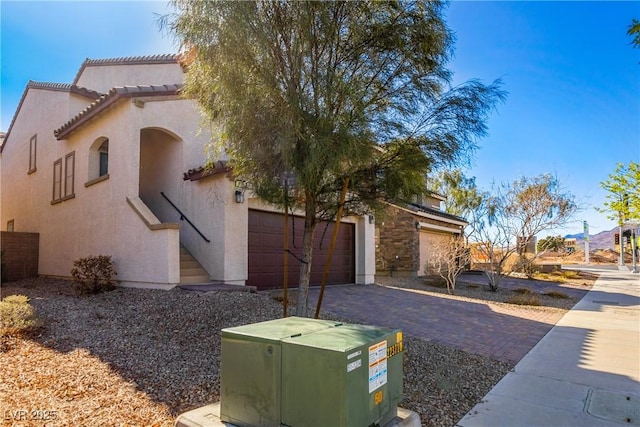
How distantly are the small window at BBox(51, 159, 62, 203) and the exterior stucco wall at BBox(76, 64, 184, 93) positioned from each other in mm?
3481

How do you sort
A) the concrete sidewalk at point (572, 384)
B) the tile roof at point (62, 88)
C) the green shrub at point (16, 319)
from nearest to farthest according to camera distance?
the concrete sidewalk at point (572, 384), the green shrub at point (16, 319), the tile roof at point (62, 88)

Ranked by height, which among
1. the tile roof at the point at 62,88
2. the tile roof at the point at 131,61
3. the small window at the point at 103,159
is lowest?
the small window at the point at 103,159

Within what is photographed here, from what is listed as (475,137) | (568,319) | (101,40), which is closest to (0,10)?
(101,40)

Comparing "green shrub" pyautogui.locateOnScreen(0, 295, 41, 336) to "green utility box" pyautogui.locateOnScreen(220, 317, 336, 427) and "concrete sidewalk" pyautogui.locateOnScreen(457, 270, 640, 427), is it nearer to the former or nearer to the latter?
"green utility box" pyautogui.locateOnScreen(220, 317, 336, 427)

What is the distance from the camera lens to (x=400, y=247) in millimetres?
19469

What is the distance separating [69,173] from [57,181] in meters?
1.27

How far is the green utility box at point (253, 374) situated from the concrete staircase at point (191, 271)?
23.2ft

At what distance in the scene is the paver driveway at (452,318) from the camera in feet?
22.8

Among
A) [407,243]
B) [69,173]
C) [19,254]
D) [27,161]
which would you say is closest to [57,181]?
[69,173]

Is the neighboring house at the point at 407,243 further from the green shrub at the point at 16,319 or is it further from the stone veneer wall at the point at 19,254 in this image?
the green shrub at the point at 16,319

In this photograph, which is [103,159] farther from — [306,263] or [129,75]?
[306,263]

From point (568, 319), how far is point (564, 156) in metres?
9.00

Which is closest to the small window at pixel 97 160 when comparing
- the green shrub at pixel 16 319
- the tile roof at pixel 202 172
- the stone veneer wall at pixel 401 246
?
the tile roof at pixel 202 172

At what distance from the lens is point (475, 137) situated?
16.7 feet
